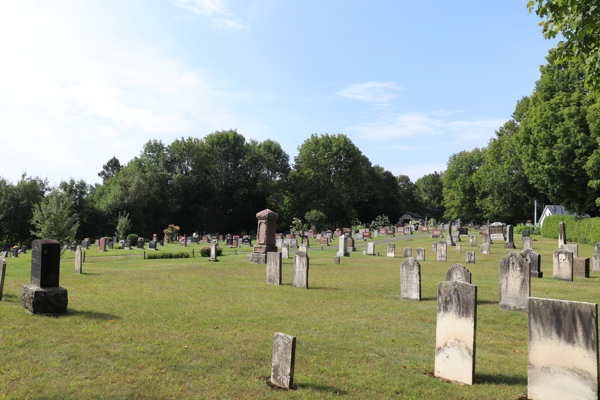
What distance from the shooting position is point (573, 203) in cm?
3005

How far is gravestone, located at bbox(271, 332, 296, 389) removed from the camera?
16.3 ft

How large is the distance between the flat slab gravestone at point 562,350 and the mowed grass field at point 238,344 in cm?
40

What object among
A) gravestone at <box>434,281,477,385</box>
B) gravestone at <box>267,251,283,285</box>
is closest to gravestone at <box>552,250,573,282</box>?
gravestone at <box>267,251,283,285</box>

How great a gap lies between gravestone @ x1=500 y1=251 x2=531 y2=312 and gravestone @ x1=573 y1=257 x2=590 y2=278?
7713 millimetres

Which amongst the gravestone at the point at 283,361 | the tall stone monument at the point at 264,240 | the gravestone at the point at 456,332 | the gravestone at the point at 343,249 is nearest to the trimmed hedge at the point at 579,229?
the gravestone at the point at 343,249

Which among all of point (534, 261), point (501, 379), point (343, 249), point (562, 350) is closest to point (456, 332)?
point (501, 379)

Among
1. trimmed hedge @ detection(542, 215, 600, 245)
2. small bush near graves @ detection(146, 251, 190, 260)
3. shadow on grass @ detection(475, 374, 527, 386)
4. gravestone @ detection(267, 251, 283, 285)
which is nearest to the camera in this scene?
shadow on grass @ detection(475, 374, 527, 386)

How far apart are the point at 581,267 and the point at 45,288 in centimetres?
1676

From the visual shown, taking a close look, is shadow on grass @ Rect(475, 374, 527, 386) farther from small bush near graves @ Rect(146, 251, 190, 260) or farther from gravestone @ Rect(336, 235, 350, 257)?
small bush near graves @ Rect(146, 251, 190, 260)

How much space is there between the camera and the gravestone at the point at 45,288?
835cm

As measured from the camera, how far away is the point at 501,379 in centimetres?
548

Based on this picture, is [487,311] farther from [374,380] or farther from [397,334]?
[374,380]

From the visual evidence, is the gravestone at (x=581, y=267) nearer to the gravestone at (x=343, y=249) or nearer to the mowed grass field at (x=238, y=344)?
the mowed grass field at (x=238, y=344)

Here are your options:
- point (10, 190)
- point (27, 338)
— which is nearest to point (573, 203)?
point (27, 338)
